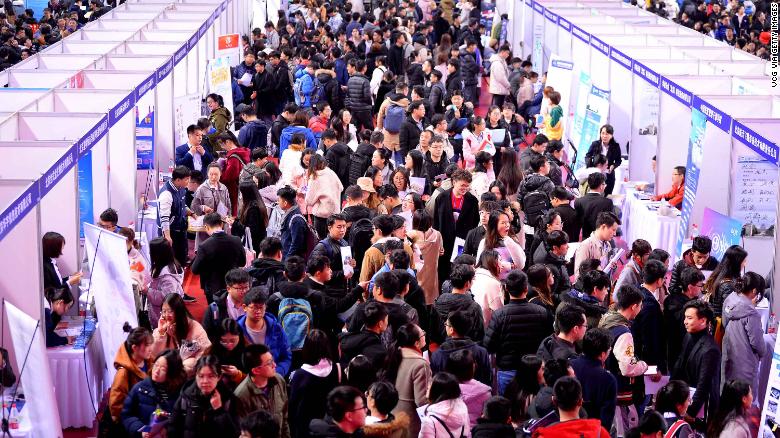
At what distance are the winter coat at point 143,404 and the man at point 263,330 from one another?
33.0 inches

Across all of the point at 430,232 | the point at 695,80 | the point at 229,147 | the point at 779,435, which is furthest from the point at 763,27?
the point at 779,435

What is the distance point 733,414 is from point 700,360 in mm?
687

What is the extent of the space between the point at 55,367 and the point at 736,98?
21.2 feet

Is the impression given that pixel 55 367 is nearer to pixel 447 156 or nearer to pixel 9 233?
pixel 9 233

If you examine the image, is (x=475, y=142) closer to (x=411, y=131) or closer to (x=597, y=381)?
(x=411, y=131)

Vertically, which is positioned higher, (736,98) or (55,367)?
(736,98)

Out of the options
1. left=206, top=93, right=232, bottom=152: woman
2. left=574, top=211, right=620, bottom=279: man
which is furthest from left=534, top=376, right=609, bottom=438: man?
left=206, top=93, right=232, bottom=152: woman

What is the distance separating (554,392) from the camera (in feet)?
20.4

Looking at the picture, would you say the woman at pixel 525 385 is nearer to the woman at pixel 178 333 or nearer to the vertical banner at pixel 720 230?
the woman at pixel 178 333

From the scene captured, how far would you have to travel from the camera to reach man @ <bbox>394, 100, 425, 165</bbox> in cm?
1302

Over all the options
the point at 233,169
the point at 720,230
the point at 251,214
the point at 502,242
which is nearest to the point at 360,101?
the point at 233,169

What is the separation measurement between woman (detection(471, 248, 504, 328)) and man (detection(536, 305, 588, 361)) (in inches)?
38.5

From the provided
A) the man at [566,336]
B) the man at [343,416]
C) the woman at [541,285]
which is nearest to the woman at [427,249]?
the woman at [541,285]

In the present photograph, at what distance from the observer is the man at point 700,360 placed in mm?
7219
